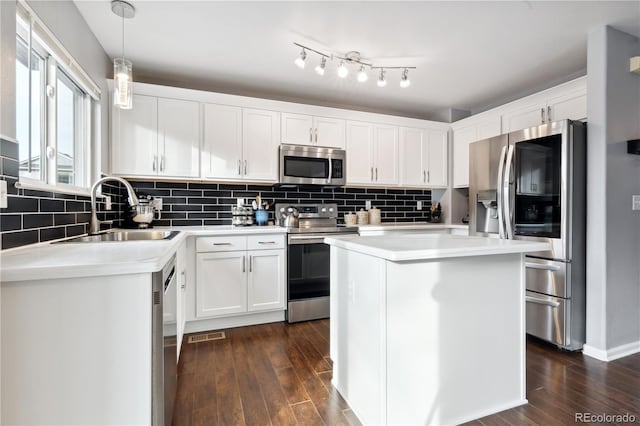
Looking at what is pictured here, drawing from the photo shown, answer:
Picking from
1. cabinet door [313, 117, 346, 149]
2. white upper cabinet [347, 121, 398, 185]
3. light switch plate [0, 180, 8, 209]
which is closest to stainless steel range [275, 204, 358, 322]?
white upper cabinet [347, 121, 398, 185]

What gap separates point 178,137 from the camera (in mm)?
3025

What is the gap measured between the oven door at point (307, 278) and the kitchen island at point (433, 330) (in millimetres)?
1344

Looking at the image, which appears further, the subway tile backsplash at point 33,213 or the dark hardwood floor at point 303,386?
the dark hardwood floor at point 303,386

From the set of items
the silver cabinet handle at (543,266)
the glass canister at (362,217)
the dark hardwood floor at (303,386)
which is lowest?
the dark hardwood floor at (303,386)

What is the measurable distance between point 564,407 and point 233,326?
2.51 m

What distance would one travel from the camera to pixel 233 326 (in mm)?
2967

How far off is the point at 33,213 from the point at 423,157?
3.81 meters

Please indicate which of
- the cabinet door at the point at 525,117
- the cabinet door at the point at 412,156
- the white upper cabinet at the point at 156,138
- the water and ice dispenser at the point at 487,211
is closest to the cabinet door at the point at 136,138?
the white upper cabinet at the point at 156,138

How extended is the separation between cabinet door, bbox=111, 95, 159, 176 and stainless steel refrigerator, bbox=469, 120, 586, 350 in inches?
128

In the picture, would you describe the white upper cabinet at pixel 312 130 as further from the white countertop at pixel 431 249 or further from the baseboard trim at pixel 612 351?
the baseboard trim at pixel 612 351

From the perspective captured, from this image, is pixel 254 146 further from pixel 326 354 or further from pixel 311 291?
pixel 326 354

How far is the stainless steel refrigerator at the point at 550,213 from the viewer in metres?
2.38

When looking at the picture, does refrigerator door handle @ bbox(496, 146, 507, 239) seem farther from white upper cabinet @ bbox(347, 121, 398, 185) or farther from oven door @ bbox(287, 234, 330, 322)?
oven door @ bbox(287, 234, 330, 322)

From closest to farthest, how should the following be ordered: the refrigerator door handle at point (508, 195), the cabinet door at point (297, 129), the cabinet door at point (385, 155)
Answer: the refrigerator door handle at point (508, 195), the cabinet door at point (297, 129), the cabinet door at point (385, 155)
